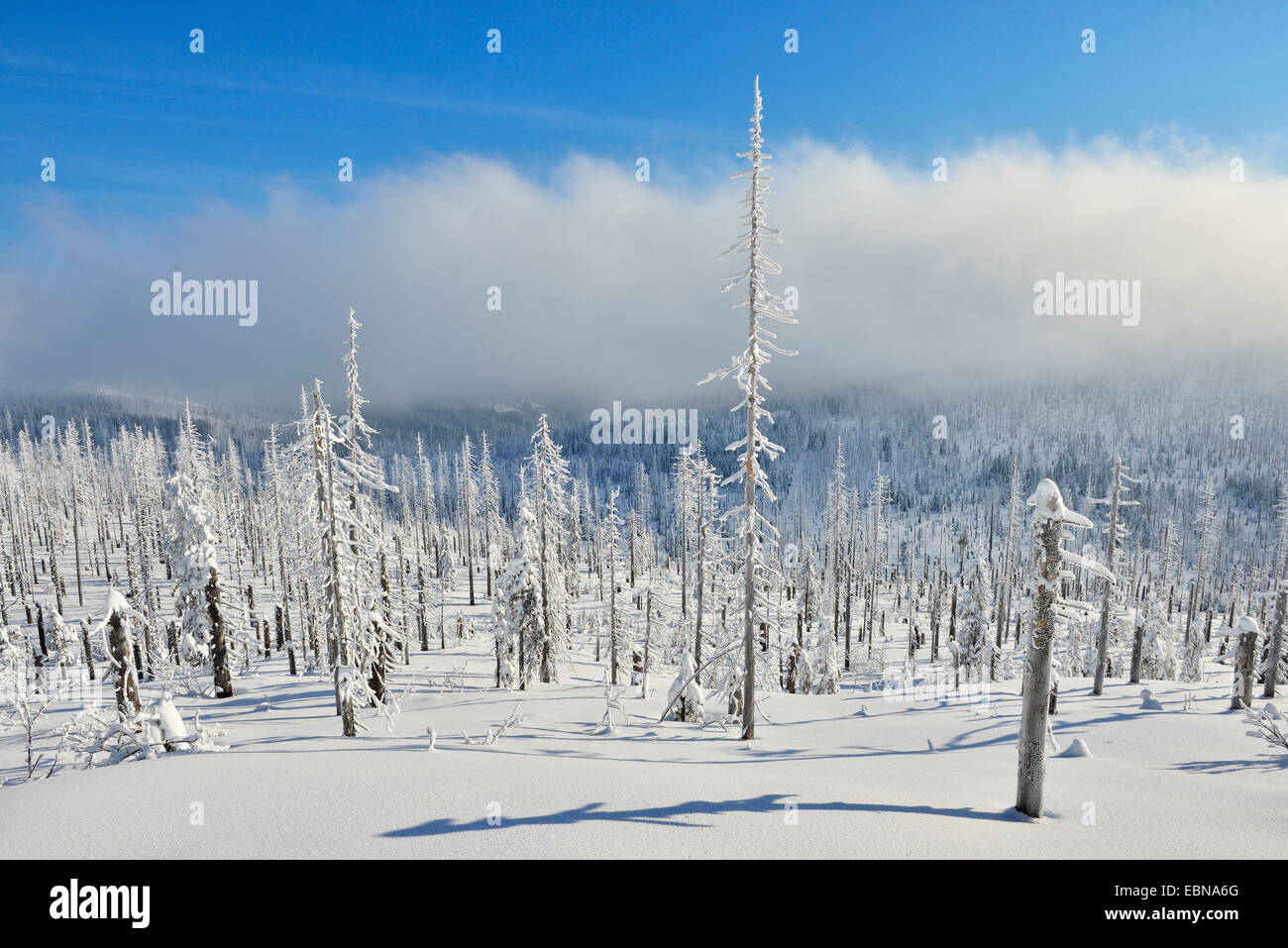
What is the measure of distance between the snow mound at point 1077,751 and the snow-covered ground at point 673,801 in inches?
22.9

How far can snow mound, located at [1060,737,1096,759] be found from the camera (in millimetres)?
13258

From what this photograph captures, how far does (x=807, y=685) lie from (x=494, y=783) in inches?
1786

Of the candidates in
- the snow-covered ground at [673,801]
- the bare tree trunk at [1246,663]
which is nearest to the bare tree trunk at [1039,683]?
the snow-covered ground at [673,801]

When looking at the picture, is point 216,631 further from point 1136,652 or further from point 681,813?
point 1136,652

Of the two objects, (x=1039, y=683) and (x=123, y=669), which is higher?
(x=1039, y=683)

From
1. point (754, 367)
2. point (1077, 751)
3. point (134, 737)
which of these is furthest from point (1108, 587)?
point (134, 737)

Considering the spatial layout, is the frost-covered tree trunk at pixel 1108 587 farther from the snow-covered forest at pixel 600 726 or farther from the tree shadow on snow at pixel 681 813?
the tree shadow on snow at pixel 681 813

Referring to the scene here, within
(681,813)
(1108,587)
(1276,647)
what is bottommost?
(1276,647)

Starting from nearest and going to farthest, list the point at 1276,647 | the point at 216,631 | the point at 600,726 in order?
1. the point at 600,726
2. the point at 1276,647
3. the point at 216,631

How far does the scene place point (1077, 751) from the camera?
43.9 feet

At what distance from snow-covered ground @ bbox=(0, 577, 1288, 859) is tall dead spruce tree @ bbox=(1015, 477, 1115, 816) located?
714 mm

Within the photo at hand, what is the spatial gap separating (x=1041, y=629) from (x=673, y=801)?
6442 millimetres
